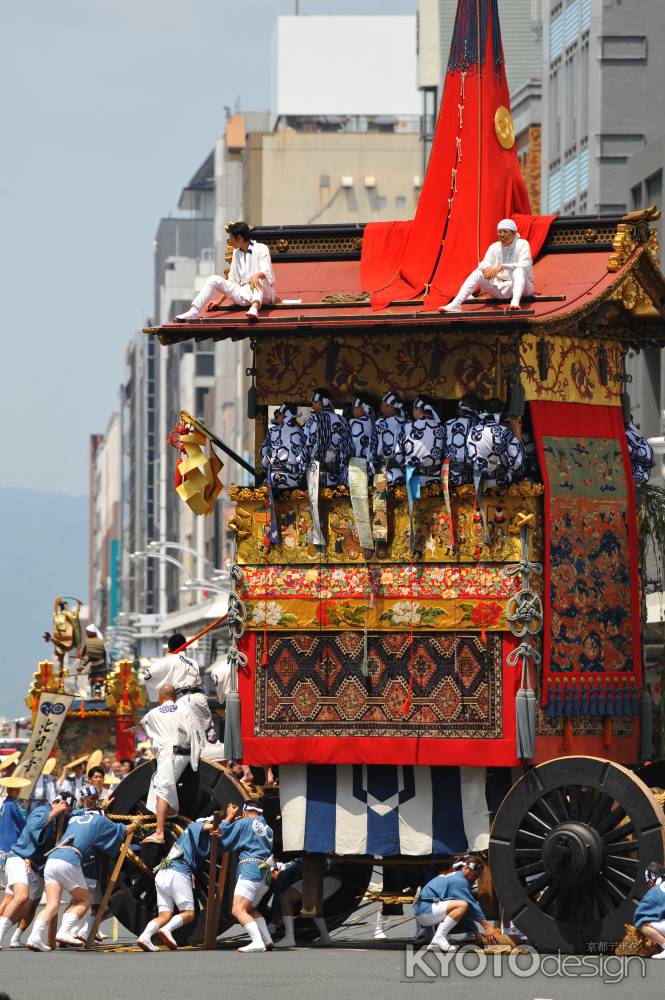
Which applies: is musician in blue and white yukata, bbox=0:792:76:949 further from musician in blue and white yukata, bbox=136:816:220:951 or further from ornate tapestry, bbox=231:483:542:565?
ornate tapestry, bbox=231:483:542:565

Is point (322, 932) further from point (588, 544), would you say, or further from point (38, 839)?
point (588, 544)

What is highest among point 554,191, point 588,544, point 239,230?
point 554,191

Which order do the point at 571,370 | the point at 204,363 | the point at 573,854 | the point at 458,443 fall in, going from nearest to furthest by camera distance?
the point at 573,854 → the point at 458,443 → the point at 571,370 → the point at 204,363

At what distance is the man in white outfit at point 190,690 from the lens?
21.0m

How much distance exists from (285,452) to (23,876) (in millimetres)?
4866

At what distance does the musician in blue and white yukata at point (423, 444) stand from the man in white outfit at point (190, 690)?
10.7ft

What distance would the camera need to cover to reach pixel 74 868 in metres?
20.5

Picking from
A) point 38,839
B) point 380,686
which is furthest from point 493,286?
point 38,839

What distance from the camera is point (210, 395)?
436 feet

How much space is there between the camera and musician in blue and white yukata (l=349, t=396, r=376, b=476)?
19.7 m

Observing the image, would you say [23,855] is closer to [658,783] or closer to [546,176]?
[658,783]

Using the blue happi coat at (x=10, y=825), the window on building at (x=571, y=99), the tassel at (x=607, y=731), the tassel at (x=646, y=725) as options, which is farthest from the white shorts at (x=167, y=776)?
the window on building at (x=571, y=99)

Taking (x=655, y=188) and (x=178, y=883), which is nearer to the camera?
(x=178, y=883)

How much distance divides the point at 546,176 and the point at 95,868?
146ft
